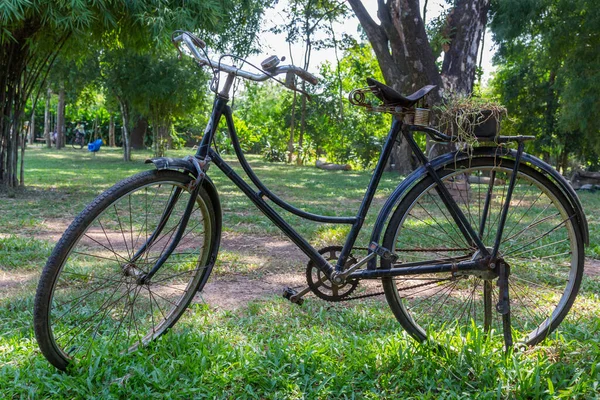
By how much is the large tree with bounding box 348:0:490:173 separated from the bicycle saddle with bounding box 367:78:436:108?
578 cm

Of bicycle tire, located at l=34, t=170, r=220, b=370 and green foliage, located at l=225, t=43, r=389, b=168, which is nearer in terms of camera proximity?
bicycle tire, located at l=34, t=170, r=220, b=370

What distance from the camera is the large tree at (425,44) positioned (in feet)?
26.8

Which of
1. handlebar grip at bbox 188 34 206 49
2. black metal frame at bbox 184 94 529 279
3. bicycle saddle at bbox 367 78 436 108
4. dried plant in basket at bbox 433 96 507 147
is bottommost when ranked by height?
black metal frame at bbox 184 94 529 279

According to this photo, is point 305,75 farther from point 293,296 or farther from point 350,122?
point 350,122

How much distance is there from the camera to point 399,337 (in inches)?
101

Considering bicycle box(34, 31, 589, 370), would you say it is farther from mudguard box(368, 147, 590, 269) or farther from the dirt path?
the dirt path

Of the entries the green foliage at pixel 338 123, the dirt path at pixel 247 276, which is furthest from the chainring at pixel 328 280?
the green foliage at pixel 338 123

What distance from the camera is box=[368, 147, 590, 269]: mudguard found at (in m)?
2.33

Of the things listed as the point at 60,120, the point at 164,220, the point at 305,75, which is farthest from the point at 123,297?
the point at 60,120

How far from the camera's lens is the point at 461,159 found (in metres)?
2.40

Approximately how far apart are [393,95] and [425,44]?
6339mm

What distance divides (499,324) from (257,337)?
1.21m

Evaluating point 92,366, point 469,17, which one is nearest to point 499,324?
point 92,366

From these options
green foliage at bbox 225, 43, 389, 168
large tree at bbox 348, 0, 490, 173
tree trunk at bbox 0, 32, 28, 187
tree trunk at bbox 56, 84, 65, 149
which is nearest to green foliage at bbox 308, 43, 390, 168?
green foliage at bbox 225, 43, 389, 168
